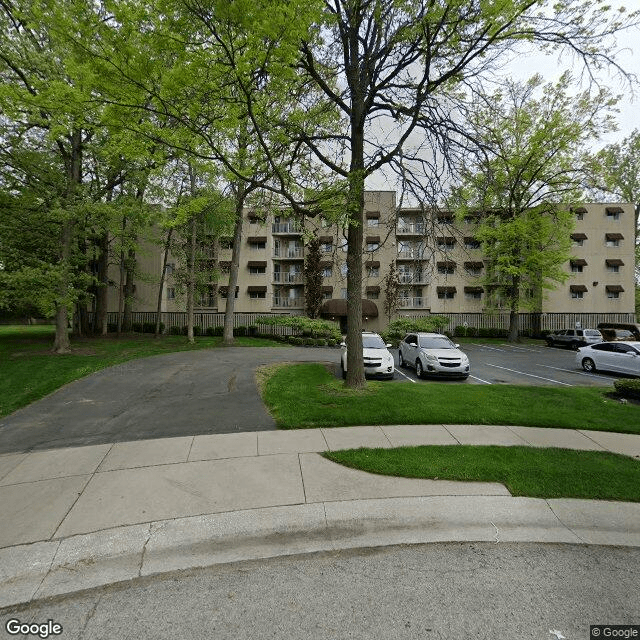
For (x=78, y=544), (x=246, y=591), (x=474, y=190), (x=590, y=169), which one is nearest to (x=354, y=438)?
(x=246, y=591)

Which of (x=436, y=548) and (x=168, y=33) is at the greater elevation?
(x=168, y=33)

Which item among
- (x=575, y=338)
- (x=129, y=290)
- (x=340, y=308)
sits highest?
(x=129, y=290)

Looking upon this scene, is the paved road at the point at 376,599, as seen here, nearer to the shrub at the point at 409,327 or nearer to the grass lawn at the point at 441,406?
the grass lawn at the point at 441,406

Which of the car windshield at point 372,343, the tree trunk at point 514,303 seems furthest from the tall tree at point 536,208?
the car windshield at point 372,343

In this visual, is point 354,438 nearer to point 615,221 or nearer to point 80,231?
point 80,231

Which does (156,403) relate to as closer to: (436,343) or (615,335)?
(436,343)

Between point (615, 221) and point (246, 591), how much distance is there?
44.4 m

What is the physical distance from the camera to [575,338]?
24.8 m

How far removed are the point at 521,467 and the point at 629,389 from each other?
685 centimetres

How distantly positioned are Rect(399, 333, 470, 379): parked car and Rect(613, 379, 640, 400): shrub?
4188mm

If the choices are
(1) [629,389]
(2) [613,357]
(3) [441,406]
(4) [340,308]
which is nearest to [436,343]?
(1) [629,389]

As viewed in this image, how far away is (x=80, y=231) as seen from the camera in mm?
18266

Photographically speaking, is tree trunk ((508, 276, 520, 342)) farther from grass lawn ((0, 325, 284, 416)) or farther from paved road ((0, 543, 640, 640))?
paved road ((0, 543, 640, 640))

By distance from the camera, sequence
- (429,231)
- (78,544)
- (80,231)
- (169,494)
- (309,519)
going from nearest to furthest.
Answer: (78,544) → (309,519) → (169,494) → (429,231) → (80,231)
